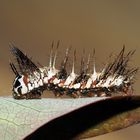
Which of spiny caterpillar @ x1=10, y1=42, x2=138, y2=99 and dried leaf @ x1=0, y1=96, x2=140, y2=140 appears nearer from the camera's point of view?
dried leaf @ x1=0, y1=96, x2=140, y2=140

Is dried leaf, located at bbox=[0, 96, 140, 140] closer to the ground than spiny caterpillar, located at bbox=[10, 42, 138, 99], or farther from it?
closer to the ground

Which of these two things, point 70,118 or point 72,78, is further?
point 72,78

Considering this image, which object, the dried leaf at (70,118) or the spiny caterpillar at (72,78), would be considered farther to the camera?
the spiny caterpillar at (72,78)

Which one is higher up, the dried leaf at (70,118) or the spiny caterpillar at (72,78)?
the spiny caterpillar at (72,78)

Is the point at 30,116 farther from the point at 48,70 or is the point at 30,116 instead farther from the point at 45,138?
the point at 48,70

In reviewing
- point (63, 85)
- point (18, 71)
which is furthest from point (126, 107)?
point (63, 85)

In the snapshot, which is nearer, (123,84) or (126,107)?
(126,107)

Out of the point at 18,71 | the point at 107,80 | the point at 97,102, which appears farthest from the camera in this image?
the point at 107,80

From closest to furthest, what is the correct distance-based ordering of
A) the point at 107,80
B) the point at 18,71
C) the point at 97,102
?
the point at 97,102 → the point at 18,71 → the point at 107,80
